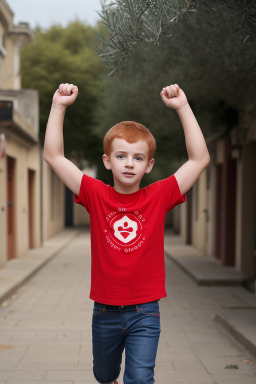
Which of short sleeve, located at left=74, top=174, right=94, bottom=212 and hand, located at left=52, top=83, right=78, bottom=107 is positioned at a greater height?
hand, located at left=52, top=83, right=78, bottom=107

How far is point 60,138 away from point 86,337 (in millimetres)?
4180

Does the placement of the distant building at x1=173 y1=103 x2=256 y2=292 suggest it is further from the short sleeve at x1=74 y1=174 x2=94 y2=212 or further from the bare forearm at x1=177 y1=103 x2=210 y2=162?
the short sleeve at x1=74 y1=174 x2=94 y2=212

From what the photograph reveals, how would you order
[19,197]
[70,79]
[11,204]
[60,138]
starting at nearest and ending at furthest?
1. [60,138]
2. [11,204]
3. [19,197]
4. [70,79]

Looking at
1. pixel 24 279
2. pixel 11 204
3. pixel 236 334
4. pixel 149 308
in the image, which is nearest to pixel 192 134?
pixel 149 308

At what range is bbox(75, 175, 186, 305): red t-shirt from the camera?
321 cm

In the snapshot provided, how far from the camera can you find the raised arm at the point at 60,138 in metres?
3.26

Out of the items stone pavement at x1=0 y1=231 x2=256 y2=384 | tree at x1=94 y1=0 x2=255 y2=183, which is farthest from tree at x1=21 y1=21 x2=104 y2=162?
stone pavement at x1=0 y1=231 x2=256 y2=384

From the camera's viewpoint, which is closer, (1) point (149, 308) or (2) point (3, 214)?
(1) point (149, 308)

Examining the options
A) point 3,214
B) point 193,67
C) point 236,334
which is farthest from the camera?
point 3,214

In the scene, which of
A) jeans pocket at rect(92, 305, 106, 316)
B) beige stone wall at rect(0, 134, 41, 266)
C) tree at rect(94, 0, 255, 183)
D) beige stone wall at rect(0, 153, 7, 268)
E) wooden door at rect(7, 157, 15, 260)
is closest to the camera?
jeans pocket at rect(92, 305, 106, 316)

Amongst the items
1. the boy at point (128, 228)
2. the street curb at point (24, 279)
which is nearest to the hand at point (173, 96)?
the boy at point (128, 228)

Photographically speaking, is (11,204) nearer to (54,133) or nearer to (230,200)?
(230,200)

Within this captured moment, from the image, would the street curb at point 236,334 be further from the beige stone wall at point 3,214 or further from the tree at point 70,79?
the tree at point 70,79

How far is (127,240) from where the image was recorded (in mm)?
3229
